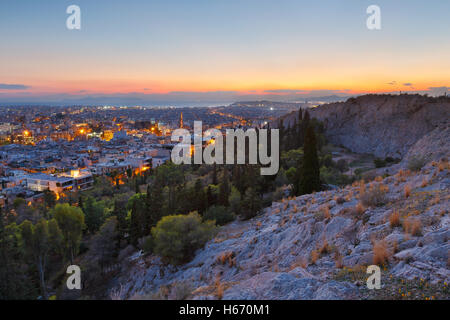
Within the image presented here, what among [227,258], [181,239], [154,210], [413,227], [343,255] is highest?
[413,227]

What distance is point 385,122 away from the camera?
35562 millimetres

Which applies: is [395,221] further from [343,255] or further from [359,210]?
[359,210]

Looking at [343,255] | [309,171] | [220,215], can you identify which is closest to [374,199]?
[343,255]

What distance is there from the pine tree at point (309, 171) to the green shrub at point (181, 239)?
A: 261 inches

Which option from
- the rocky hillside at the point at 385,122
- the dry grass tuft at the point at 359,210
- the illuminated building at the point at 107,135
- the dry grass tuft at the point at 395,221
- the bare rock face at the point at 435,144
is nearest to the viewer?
the dry grass tuft at the point at 395,221

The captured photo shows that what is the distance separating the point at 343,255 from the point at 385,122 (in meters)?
35.6

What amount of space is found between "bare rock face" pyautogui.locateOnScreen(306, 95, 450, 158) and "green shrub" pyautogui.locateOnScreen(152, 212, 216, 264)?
25841mm

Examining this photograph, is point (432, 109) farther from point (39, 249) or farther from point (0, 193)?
point (0, 193)

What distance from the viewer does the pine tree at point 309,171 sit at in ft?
50.9

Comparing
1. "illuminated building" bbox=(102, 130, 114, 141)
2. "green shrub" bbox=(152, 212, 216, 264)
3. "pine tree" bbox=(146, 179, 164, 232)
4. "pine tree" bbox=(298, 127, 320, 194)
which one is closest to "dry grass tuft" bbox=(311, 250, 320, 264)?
"green shrub" bbox=(152, 212, 216, 264)

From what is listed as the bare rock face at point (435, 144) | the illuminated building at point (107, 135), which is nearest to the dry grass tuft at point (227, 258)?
the bare rock face at point (435, 144)

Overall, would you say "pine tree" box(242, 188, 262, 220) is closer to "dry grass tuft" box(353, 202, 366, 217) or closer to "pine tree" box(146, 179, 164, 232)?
"pine tree" box(146, 179, 164, 232)

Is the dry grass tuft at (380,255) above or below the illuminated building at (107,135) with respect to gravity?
below

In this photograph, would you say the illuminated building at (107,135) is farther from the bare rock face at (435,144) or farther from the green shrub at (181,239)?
the green shrub at (181,239)
